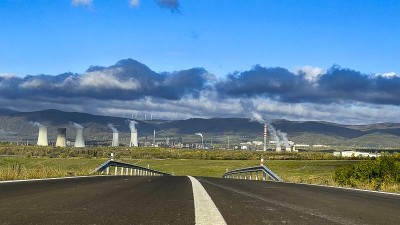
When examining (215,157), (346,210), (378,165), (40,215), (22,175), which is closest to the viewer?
(40,215)

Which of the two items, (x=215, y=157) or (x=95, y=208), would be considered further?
(x=215, y=157)

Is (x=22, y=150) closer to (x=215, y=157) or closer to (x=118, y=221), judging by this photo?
(x=215, y=157)

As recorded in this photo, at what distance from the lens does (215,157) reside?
577ft

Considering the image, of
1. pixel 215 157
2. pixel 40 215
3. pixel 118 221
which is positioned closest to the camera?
pixel 118 221

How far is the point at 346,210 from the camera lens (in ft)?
32.7

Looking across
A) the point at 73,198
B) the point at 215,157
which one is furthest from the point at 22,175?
the point at 215,157

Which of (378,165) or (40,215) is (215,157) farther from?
(40,215)

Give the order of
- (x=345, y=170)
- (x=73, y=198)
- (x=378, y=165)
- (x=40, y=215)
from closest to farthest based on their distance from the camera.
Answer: (x=40, y=215), (x=73, y=198), (x=378, y=165), (x=345, y=170)

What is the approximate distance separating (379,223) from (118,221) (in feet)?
12.6

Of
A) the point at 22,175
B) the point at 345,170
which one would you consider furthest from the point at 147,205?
the point at 345,170

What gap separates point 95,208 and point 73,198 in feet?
7.62

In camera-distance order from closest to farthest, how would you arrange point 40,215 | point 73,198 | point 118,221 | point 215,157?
point 118,221, point 40,215, point 73,198, point 215,157

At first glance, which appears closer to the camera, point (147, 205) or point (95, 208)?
point (95, 208)

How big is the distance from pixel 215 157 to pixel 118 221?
6647 inches
